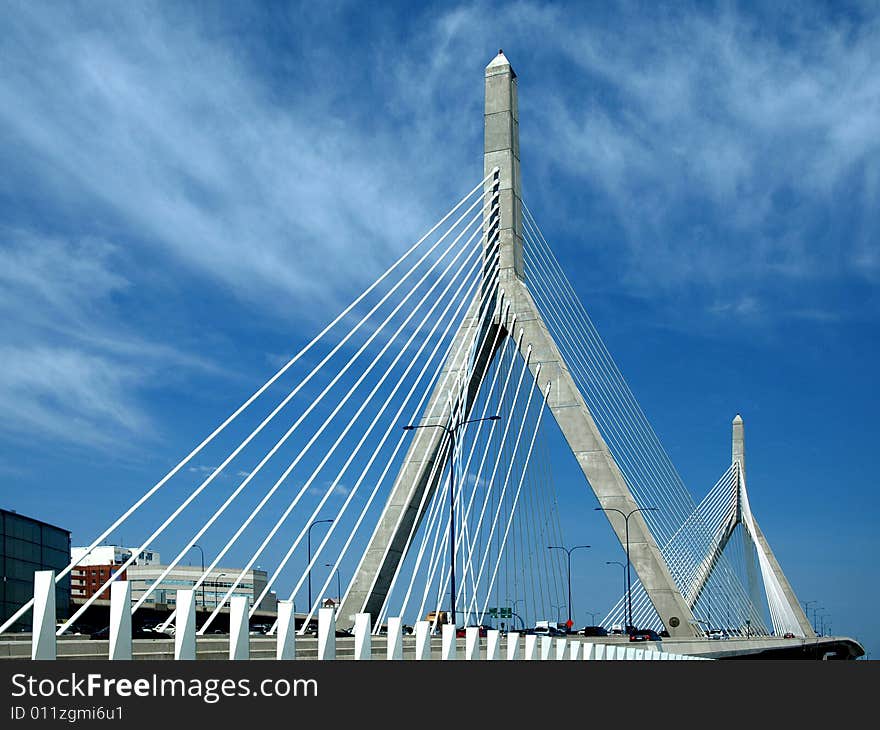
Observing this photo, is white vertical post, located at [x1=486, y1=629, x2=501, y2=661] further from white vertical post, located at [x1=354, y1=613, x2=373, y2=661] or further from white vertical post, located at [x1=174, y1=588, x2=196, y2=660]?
white vertical post, located at [x1=174, y1=588, x2=196, y2=660]

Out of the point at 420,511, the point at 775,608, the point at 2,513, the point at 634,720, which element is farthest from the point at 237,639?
the point at 775,608

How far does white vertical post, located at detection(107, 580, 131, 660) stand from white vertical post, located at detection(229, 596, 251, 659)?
39.6 inches

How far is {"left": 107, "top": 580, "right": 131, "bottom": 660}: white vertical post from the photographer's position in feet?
29.7

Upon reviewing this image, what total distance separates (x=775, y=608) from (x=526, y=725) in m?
85.8

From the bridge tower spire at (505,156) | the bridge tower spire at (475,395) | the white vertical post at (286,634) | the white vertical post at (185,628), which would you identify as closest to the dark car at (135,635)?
the bridge tower spire at (475,395)

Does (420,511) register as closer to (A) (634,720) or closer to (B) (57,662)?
(A) (634,720)

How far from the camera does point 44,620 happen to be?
877cm

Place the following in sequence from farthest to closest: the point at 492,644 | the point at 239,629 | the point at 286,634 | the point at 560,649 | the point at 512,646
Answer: the point at 560,649
the point at 512,646
the point at 492,644
the point at 286,634
the point at 239,629

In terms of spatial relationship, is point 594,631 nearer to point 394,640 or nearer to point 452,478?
point 452,478

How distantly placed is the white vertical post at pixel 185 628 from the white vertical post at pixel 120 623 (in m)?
0.43

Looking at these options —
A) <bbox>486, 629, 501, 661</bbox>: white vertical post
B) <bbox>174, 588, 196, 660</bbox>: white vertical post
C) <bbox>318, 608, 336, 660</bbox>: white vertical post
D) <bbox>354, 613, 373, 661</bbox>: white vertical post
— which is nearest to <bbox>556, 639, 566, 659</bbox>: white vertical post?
<bbox>486, 629, 501, 661</bbox>: white vertical post

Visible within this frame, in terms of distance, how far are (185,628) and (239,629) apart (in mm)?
564

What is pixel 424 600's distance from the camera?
81.2 ft

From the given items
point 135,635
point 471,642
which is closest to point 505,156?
point 135,635
